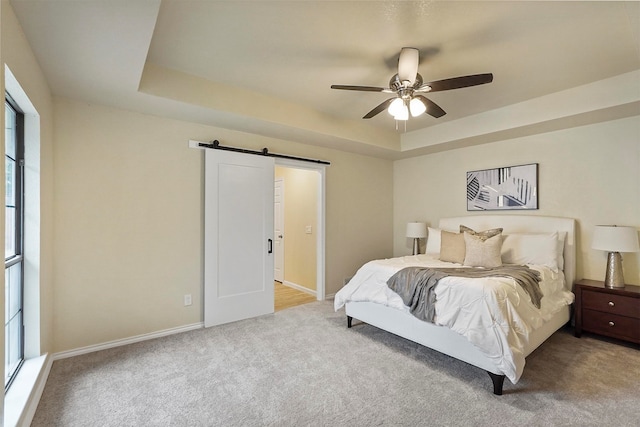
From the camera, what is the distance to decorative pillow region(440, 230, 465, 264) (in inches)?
142

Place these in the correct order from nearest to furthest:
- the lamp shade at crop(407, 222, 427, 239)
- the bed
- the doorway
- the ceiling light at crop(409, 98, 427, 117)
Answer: the bed < the ceiling light at crop(409, 98, 427, 117) < the doorway < the lamp shade at crop(407, 222, 427, 239)

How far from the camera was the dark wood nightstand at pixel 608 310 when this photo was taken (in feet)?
9.39

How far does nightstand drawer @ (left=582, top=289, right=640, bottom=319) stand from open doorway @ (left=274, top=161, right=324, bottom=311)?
10.1 feet

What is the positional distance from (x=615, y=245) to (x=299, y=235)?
13.1 ft

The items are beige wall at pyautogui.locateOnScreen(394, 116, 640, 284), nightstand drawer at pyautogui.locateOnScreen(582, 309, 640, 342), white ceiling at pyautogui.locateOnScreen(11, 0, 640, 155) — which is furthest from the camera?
beige wall at pyautogui.locateOnScreen(394, 116, 640, 284)

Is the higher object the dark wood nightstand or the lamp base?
the lamp base

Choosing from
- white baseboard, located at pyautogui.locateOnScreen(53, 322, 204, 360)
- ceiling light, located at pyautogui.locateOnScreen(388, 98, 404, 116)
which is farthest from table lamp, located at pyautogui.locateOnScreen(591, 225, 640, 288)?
white baseboard, located at pyautogui.locateOnScreen(53, 322, 204, 360)

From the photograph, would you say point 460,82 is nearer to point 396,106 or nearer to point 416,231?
point 396,106

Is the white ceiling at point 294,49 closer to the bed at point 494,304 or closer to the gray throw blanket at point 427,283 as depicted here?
the bed at point 494,304

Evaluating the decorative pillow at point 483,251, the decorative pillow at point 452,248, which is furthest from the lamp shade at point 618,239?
the decorative pillow at point 452,248

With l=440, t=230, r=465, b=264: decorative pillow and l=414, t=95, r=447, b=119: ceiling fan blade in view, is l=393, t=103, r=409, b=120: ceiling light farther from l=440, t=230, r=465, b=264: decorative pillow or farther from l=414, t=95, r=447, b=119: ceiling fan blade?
l=440, t=230, r=465, b=264: decorative pillow

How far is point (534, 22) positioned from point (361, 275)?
252 centimetres

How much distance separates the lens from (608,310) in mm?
3002

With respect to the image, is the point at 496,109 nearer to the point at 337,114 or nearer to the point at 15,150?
the point at 337,114
